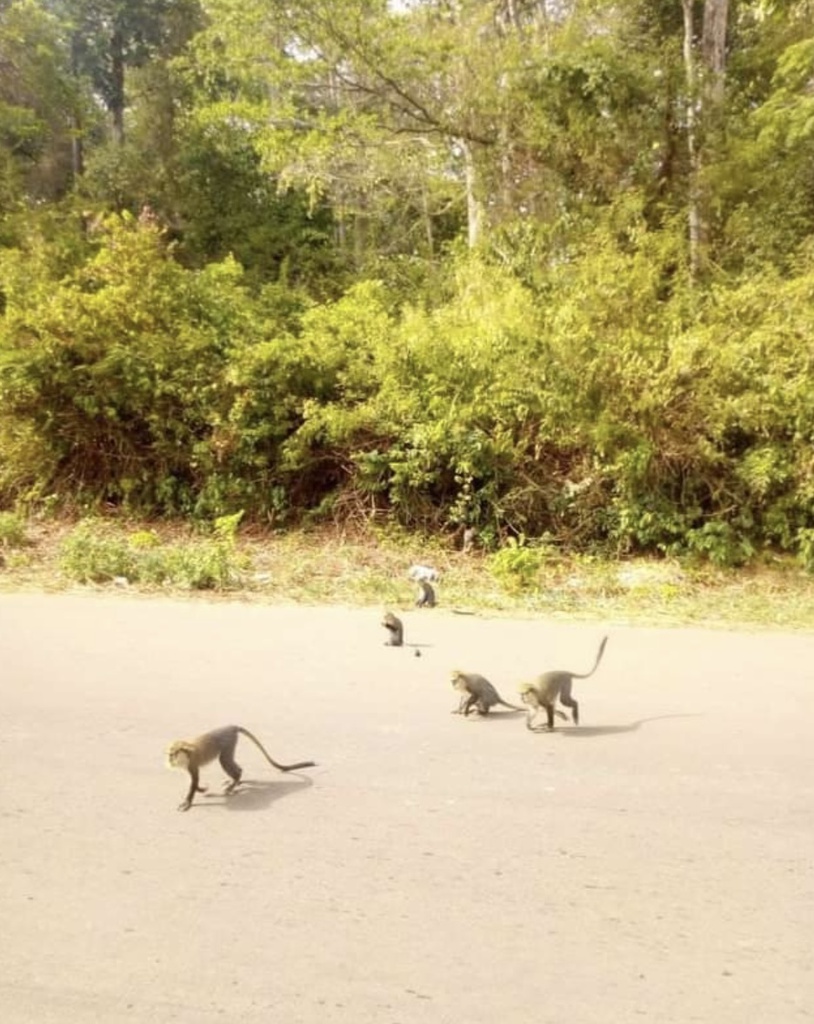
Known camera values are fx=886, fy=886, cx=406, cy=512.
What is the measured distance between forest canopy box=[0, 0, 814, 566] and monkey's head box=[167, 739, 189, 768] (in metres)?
6.03

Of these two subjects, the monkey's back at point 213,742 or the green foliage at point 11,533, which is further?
the green foliage at point 11,533

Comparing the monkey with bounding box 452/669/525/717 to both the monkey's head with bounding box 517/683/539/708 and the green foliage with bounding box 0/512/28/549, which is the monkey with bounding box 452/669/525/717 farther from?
the green foliage with bounding box 0/512/28/549

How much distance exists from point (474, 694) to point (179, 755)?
152 cm

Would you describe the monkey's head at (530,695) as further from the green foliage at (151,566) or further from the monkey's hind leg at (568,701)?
the green foliage at (151,566)

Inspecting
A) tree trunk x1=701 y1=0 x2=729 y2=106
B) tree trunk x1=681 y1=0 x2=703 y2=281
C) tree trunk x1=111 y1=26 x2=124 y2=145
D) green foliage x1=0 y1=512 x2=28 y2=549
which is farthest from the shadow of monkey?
tree trunk x1=111 y1=26 x2=124 y2=145

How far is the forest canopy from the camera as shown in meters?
8.61

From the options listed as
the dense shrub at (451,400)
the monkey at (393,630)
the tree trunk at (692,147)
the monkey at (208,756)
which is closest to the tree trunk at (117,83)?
the dense shrub at (451,400)

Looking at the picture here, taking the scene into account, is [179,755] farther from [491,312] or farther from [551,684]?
[491,312]

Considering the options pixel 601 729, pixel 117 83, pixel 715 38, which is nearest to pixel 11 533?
pixel 601 729

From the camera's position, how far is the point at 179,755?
11.5 ft

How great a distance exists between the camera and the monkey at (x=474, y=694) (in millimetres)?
4391

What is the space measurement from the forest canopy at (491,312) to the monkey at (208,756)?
577cm

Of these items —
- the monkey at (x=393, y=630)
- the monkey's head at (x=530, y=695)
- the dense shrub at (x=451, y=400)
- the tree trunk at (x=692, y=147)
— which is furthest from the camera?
the tree trunk at (x=692, y=147)

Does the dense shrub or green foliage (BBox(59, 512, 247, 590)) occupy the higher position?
the dense shrub
